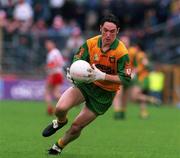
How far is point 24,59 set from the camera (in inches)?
1235

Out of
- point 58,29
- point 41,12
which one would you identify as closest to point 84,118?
point 58,29

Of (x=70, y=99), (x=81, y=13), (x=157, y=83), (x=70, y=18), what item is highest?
(x=81, y=13)

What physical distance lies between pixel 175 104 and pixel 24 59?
6548 millimetres

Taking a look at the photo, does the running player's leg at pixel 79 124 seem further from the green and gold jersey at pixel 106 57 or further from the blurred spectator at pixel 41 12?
the blurred spectator at pixel 41 12

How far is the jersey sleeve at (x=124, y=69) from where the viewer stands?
1196cm

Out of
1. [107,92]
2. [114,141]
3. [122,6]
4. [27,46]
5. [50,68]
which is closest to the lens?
[107,92]


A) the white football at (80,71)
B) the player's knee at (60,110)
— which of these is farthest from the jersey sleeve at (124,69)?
the player's knee at (60,110)

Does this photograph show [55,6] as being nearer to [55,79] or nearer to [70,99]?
[55,79]

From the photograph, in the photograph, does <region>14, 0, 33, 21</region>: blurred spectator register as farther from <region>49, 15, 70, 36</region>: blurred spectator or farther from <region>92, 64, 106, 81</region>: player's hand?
<region>92, 64, 106, 81</region>: player's hand

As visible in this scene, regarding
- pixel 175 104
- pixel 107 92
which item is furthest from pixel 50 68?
pixel 107 92

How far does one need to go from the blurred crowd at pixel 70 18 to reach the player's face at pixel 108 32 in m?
18.9

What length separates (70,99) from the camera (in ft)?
39.7

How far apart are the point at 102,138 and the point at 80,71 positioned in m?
4.59

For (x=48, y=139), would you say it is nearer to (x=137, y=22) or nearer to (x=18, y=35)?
(x=18, y=35)
